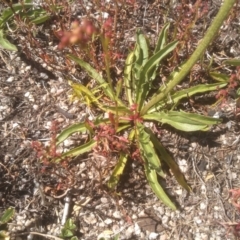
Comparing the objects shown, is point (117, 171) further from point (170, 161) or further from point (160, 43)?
point (160, 43)

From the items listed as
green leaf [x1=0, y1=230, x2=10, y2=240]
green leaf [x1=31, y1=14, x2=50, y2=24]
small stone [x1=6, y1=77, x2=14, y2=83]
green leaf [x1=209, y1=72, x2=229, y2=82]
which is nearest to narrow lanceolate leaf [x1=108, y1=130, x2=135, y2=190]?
green leaf [x1=0, y1=230, x2=10, y2=240]

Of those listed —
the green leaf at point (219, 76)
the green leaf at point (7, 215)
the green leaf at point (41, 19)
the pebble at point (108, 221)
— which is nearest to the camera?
the green leaf at point (7, 215)

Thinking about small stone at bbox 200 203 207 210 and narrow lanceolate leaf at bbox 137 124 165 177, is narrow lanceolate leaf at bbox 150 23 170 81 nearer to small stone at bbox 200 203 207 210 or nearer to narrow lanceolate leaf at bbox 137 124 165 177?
narrow lanceolate leaf at bbox 137 124 165 177

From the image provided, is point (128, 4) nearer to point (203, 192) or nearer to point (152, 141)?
point (152, 141)

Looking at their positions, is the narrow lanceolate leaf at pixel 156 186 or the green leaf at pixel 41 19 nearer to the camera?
the narrow lanceolate leaf at pixel 156 186

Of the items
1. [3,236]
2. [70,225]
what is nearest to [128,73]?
[70,225]

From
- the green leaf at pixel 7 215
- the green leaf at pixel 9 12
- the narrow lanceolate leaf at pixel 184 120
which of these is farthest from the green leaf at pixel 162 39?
the green leaf at pixel 7 215

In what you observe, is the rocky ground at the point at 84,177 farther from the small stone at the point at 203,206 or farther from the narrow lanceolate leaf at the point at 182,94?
the narrow lanceolate leaf at the point at 182,94
